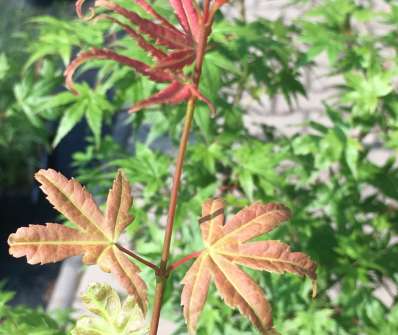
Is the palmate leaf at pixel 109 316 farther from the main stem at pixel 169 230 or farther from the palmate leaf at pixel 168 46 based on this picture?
the palmate leaf at pixel 168 46

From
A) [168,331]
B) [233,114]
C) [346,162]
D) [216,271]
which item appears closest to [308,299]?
[346,162]

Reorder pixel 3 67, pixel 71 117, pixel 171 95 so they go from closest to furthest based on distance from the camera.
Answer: pixel 171 95 → pixel 71 117 → pixel 3 67

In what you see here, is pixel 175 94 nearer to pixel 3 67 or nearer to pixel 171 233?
pixel 171 233

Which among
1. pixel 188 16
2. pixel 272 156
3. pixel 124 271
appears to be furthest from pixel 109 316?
pixel 272 156

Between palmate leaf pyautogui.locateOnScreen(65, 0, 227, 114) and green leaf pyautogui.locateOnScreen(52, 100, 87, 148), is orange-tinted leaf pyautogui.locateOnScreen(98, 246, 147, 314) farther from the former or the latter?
green leaf pyautogui.locateOnScreen(52, 100, 87, 148)

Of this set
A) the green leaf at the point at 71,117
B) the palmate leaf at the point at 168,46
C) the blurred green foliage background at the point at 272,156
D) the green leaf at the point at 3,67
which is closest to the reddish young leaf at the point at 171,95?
the palmate leaf at the point at 168,46

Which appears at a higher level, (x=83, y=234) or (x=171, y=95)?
(x=171, y=95)
